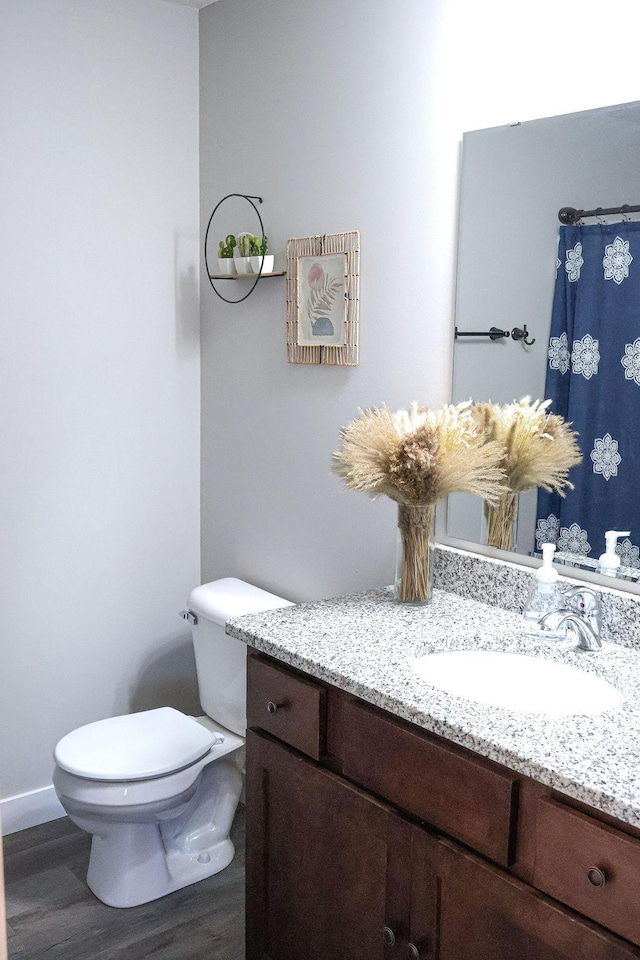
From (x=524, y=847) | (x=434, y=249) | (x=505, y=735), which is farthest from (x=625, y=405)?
(x=524, y=847)

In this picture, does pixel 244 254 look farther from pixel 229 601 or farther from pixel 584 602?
pixel 584 602

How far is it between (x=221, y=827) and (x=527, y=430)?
1474 mm

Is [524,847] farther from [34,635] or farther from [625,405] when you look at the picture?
[34,635]

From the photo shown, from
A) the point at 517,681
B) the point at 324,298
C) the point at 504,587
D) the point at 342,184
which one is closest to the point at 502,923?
the point at 517,681

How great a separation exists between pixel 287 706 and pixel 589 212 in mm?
1156

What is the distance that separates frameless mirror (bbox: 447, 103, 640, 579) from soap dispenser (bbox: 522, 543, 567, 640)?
0.19 ft

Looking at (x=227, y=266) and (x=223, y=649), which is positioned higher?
(x=227, y=266)

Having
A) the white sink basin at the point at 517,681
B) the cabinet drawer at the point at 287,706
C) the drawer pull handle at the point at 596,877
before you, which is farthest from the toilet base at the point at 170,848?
the drawer pull handle at the point at 596,877

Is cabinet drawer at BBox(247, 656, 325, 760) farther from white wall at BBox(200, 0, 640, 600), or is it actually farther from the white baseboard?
the white baseboard

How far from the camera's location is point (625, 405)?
6.01ft

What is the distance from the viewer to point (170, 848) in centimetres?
258

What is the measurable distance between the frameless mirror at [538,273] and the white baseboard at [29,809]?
1.57 meters

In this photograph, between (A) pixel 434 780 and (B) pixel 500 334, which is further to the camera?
(B) pixel 500 334

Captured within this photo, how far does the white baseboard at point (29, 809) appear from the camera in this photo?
108 inches
